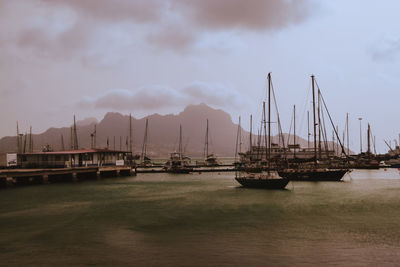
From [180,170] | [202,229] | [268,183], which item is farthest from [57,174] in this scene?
[202,229]

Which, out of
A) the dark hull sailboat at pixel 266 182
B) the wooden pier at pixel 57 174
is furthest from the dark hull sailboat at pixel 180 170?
the dark hull sailboat at pixel 266 182

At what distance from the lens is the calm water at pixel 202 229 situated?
20.9 metres

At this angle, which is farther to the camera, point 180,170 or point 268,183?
point 180,170

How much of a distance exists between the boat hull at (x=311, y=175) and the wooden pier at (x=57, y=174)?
3877cm

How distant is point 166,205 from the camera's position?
4331cm

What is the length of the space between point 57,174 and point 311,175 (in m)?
49.0

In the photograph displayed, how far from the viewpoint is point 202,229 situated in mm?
28969

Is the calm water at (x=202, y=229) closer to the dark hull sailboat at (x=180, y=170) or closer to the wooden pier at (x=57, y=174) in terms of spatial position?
the wooden pier at (x=57, y=174)

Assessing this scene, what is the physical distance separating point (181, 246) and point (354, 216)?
63.7ft

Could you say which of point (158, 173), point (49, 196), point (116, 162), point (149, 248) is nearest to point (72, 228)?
point (149, 248)

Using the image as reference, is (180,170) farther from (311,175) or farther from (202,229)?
(202,229)

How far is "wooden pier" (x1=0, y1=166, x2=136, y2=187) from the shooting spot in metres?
60.3

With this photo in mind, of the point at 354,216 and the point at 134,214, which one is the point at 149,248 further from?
the point at 354,216

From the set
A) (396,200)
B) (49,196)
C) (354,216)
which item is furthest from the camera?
(49,196)
